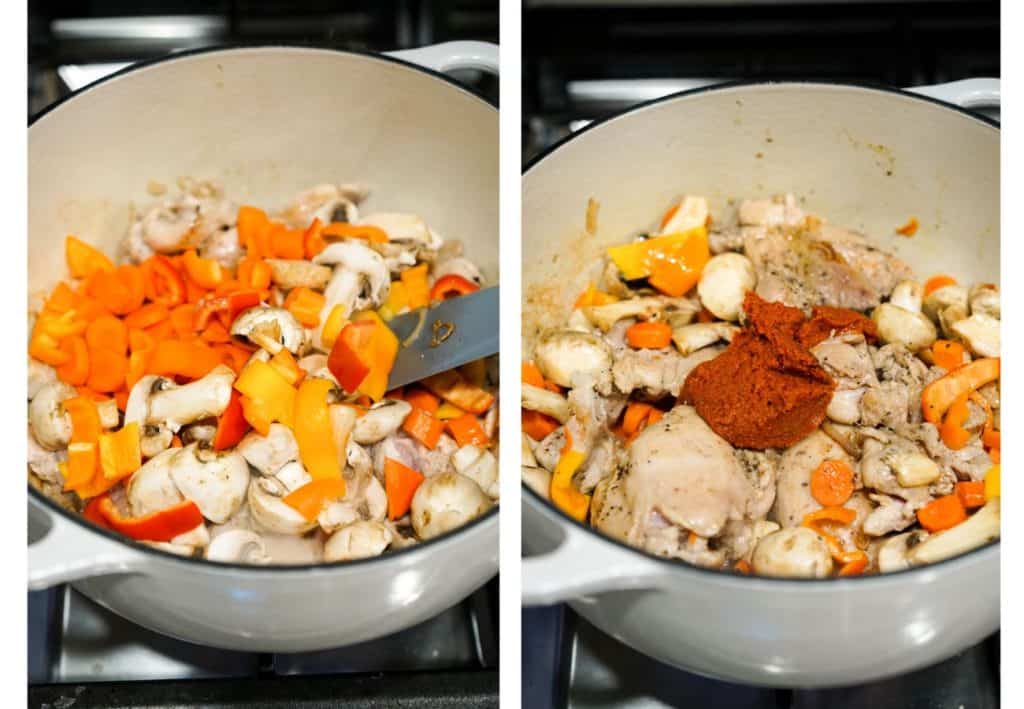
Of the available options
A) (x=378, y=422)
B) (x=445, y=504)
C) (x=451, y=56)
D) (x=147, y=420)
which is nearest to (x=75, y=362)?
(x=147, y=420)

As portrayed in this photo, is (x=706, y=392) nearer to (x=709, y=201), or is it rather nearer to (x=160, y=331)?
(x=709, y=201)

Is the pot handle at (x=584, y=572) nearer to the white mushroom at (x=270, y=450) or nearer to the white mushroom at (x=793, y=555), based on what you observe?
the white mushroom at (x=793, y=555)

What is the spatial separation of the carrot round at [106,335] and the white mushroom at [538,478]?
0.53m

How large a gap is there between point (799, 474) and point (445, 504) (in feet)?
1.25

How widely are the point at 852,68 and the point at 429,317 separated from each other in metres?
0.77

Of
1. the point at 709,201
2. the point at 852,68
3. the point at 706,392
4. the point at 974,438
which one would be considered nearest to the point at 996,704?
the point at 974,438

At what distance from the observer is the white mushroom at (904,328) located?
1.23 m

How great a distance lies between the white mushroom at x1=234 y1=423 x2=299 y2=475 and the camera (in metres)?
1.12

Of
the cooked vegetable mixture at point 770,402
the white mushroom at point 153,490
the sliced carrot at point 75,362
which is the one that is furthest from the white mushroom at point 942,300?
the sliced carrot at point 75,362

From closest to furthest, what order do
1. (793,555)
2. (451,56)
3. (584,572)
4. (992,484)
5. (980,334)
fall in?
(584,572) < (793,555) < (992,484) < (980,334) < (451,56)

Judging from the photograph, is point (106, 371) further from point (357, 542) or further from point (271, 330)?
point (357, 542)

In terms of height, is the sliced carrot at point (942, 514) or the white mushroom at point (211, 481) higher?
the white mushroom at point (211, 481)

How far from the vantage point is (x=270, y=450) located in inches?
44.2

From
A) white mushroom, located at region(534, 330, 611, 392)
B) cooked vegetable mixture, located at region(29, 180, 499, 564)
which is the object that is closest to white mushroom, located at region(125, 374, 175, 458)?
cooked vegetable mixture, located at region(29, 180, 499, 564)
